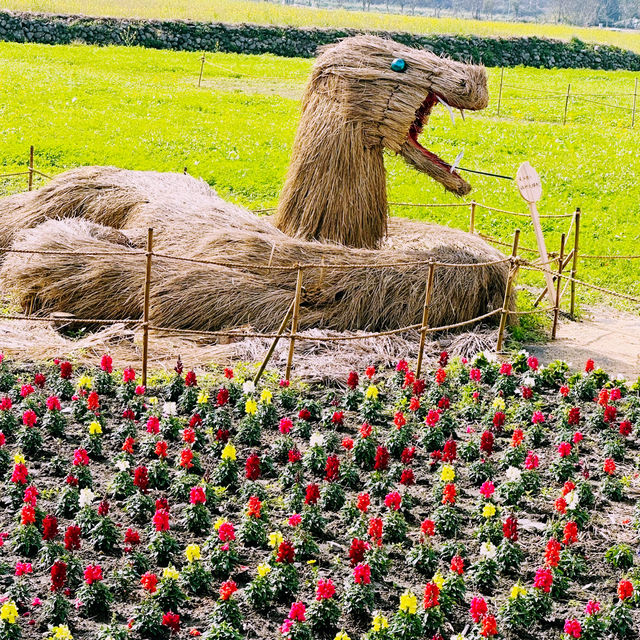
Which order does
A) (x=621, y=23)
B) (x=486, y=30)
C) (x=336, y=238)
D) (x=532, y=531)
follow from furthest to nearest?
(x=621, y=23) < (x=486, y=30) < (x=336, y=238) < (x=532, y=531)

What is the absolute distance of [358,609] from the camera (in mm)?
5539

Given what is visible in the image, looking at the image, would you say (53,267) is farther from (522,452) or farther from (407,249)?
(522,452)

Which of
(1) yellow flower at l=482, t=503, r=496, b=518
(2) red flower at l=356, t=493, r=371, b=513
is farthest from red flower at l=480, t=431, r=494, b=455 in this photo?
(2) red flower at l=356, t=493, r=371, b=513

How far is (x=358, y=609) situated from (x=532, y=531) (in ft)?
5.32

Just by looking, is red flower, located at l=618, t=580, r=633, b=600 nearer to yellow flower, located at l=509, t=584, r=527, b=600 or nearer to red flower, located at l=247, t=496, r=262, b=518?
yellow flower, located at l=509, t=584, r=527, b=600

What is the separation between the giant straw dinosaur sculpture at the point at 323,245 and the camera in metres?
9.73

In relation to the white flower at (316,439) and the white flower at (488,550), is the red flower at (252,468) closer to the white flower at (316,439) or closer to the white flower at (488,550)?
the white flower at (316,439)

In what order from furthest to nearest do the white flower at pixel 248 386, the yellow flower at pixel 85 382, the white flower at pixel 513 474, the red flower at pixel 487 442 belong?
the yellow flower at pixel 85 382
the white flower at pixel 248 386
the red flower at pixel 487 442
the white flower at pixel 513 474

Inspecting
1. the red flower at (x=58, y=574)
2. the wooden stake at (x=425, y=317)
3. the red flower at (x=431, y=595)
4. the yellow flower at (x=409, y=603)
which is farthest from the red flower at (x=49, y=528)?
the wooden stake at (x=425, y=317)

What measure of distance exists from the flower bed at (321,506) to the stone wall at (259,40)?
2211 cm

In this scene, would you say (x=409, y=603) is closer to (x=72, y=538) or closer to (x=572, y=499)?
(x=572, y=499)

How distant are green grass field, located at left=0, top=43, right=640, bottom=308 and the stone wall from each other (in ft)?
10.9

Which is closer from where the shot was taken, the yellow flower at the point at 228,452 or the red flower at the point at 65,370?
the yellow flower at the point at 228,452

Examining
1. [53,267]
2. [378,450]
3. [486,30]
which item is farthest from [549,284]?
[486,30]
